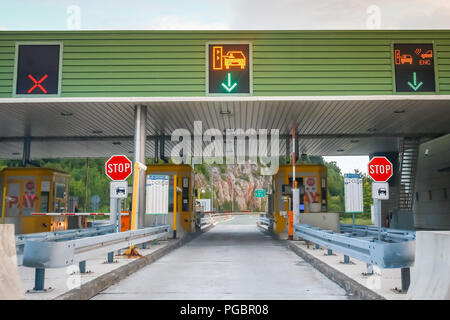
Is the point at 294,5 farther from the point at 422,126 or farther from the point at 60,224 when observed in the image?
the point at 60,224

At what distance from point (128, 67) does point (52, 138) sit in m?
10.6

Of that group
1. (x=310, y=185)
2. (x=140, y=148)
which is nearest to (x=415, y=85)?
(x=310, y=185)

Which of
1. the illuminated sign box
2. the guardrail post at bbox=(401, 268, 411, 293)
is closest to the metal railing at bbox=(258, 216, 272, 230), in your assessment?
the illuminated sign box

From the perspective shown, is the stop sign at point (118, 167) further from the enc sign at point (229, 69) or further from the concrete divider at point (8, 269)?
the concrete divider at point (8, 269)

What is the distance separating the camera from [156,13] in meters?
16.4

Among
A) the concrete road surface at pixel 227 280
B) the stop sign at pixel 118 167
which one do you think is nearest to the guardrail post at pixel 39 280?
the concrete road surface at pixel 227 280

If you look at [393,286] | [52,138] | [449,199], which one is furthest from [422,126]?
[52,138]

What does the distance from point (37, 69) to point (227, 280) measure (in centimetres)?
882

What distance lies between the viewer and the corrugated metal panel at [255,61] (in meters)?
13.3

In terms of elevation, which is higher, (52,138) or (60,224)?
(52,138)

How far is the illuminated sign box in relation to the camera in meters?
13.2

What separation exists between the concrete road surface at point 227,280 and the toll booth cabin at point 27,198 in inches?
348

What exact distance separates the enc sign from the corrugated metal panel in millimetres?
206
